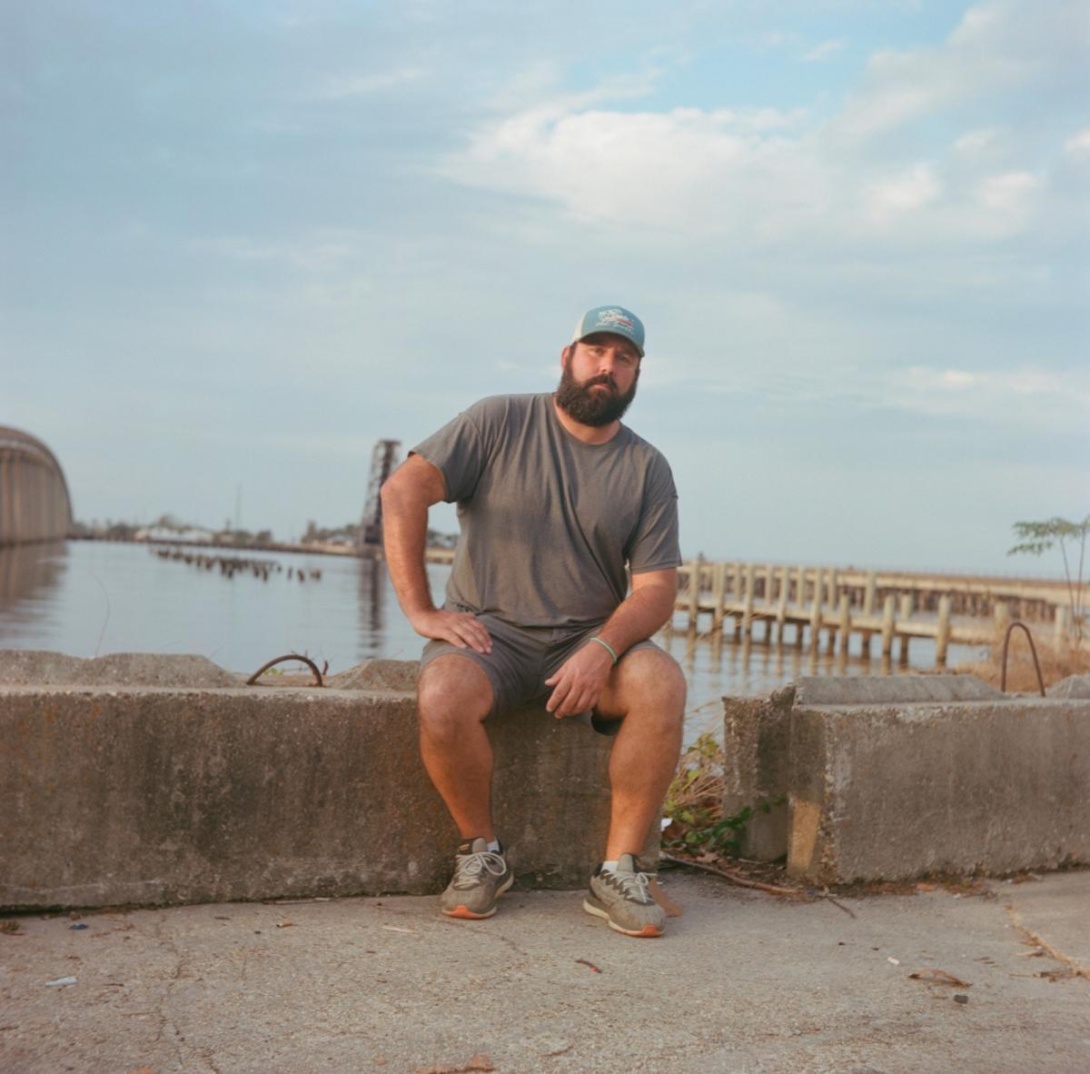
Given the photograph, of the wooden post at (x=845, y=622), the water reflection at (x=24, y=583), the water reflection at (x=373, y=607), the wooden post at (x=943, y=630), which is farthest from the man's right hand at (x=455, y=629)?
the wooden post at (x=845, y=622)

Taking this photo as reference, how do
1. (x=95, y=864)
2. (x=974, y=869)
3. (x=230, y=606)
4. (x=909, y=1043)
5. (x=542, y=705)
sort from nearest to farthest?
(x=909, y=1043), (x=95, y=864), (x=542, y=705), (x=974, y=869), (x=230, y=606)

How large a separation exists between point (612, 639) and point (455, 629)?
44 cm

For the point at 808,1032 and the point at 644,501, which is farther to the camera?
the point at 644,501

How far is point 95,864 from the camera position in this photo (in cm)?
337

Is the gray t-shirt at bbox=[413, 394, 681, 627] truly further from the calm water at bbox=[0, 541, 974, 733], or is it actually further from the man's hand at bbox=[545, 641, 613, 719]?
the calm water at bbox=[0, 541, 974, 733]

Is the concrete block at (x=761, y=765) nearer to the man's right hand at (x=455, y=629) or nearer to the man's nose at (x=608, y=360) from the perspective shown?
the man's right hand at (x=455, y=629)

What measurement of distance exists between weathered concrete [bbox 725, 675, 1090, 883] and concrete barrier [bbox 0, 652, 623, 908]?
69 centimetres

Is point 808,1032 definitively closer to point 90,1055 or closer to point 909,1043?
point 909,1043

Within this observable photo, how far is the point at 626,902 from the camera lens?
344 centimetres

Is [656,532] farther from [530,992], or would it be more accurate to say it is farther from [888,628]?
[888,628]

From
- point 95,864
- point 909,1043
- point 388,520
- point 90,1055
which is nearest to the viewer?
point 90,1055

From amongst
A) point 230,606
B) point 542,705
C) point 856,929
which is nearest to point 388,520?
point 542,705

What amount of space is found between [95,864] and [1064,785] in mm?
3295

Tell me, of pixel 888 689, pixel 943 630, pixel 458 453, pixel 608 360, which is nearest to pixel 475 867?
pixel 458 453
